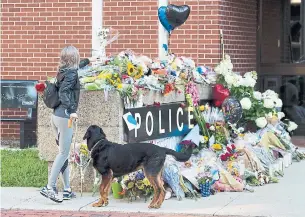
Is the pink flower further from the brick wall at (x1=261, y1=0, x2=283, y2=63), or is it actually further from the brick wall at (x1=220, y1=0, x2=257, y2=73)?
the brick wall at (x1=261, y1=0, x2=283, y2=63)

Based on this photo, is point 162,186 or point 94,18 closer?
point 162,186

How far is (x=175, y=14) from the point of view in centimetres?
1242

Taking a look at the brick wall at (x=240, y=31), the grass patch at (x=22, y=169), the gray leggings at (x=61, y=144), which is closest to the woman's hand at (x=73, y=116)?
the gray leggings at (x=61, y=144)

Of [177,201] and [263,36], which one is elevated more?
[263,36]

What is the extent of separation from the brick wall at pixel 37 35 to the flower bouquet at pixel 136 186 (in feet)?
17.3

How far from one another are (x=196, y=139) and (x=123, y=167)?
2.46 metres

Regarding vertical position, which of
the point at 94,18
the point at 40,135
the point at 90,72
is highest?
the point at 94,18

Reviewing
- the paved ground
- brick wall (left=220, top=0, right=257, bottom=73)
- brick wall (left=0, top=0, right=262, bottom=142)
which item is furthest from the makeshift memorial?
brick wall (left=220, top=0, right=257, bottom=73)

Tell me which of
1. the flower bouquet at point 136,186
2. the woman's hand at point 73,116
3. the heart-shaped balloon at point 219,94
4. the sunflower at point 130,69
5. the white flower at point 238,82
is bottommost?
the flower bouquet at point 136,186

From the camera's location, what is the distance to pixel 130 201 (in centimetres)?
1002

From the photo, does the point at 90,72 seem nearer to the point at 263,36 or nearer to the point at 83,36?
the point at 83,36

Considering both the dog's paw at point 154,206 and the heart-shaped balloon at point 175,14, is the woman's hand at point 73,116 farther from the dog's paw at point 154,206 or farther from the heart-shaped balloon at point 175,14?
the heart-shaped balloon at point 175,14

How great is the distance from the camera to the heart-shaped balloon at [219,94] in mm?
12883

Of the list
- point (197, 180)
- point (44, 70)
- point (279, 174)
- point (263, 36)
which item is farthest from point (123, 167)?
point (263, 36)
